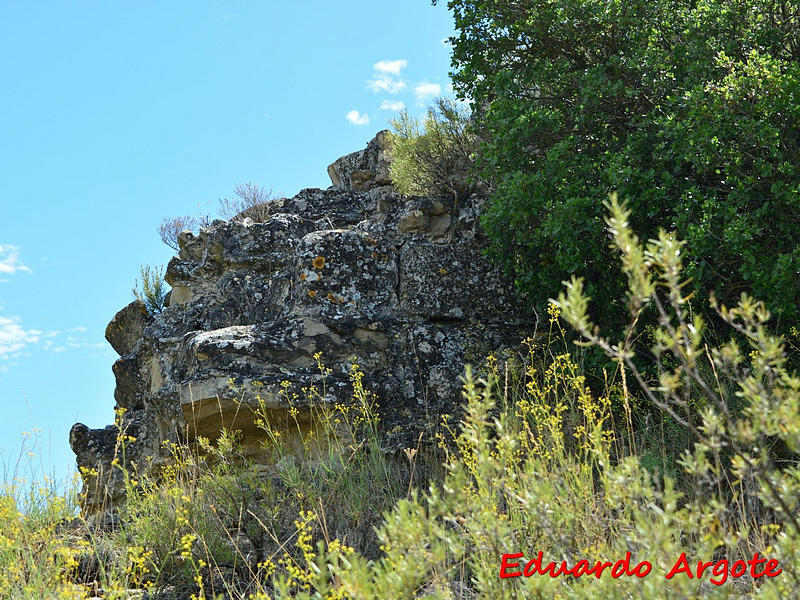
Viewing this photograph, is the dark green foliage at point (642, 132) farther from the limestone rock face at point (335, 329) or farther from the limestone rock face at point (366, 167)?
the limestone rock face at point (366, 167)

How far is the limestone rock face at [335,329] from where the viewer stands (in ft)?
25.9

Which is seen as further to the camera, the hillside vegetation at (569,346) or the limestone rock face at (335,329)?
the limestone rock face at (335,329)

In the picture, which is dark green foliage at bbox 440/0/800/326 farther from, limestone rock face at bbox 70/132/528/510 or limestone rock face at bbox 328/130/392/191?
limestone rock face at bbox 328/130/392/191

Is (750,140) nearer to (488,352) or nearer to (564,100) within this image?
(564,100)

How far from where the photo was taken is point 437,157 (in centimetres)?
1075

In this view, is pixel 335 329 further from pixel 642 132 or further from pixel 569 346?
pixel 642 132

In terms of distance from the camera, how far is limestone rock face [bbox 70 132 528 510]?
789 cm

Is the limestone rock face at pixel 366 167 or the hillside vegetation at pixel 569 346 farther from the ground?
the limestone rock face at pixel 366 167

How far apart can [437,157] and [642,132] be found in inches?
137

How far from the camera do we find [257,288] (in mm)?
10969

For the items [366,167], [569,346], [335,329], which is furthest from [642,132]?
[366,167]

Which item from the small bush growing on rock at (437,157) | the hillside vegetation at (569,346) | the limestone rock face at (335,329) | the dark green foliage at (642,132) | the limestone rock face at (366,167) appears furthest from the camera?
the limestone rock face at (366,167)

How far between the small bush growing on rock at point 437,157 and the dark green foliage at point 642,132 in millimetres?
1215

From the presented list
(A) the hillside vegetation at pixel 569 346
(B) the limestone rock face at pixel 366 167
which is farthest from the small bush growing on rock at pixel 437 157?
(B) the limestone rock face at pixel 366 167
